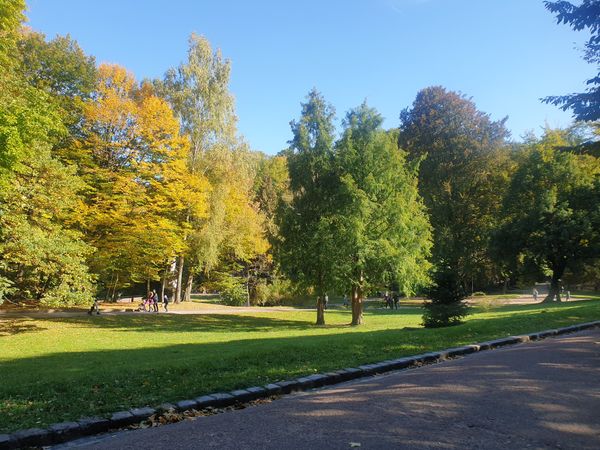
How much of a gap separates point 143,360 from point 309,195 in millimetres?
14757

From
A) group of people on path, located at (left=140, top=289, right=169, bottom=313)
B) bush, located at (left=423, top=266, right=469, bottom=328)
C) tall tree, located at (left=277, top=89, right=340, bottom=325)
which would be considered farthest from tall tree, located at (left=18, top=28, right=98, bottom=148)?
bush, located at (left=423, top=266, right=469, bottom=328)

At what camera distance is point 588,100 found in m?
14.9

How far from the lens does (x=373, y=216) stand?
74.6 ft

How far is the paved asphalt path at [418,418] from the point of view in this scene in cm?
415

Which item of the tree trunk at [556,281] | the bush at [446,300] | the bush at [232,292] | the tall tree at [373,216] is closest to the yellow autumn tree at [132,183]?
the tall tree at [373,216]

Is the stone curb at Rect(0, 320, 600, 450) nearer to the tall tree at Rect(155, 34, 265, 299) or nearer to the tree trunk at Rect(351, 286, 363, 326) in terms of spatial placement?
the tree trunk at Rect(351, 286, 363, 326)

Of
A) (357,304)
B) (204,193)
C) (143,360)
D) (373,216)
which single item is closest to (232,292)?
(204,193)

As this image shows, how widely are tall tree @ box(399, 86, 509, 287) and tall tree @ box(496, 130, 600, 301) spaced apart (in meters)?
5.67

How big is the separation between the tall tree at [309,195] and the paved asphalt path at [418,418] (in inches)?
663

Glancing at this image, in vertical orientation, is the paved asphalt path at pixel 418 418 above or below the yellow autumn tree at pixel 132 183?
below

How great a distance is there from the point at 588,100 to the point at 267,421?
15.8 m

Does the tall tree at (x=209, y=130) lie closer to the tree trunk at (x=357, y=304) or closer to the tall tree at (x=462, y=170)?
the tree trunk at (x=357, y=304)

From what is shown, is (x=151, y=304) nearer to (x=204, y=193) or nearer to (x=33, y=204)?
(x=204, y=193)

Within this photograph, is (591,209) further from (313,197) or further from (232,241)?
(232,241)
